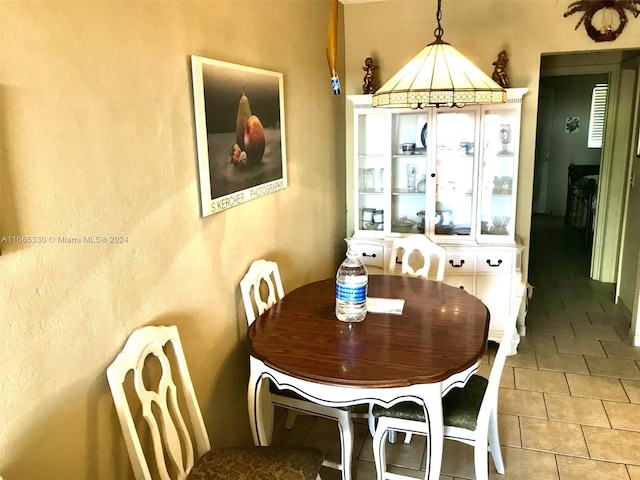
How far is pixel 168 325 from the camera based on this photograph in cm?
182

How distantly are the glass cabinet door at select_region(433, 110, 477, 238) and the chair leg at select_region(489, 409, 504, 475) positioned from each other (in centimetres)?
158

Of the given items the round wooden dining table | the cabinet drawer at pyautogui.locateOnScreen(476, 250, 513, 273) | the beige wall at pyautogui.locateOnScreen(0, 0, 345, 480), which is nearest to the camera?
the beige wall at pyautogui.locateOnScreen(0, 0, 345, 480)

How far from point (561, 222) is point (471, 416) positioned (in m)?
6.93

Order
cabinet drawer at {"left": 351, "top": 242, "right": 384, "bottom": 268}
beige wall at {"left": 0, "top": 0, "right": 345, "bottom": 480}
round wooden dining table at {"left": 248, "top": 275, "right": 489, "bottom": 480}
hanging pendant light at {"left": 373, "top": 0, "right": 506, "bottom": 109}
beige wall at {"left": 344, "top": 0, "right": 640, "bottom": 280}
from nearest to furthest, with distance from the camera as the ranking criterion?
beige wall at {"left": 0, "top": 0, "right": 345, "bottom": 480}
round wooden dining table at {"left": 248, "top": 275, "right": 489, "bottom": 480}
hanging pendant light at {"left": 373, "top": 0, "right": 506, "bottom": 109}
beige wall at {"left": 344, "top": 0, "right": 640, "bottom": 280}
cabinet drawer at {"left": 351, "top": 242, "right": 384, "bottom": 268}

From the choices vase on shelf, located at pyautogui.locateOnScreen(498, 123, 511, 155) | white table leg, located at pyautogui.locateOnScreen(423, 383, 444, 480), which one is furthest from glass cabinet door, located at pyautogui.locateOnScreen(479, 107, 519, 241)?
white table leg, located at pyautogui.locateOnScreen(423, 383, 444, 480)

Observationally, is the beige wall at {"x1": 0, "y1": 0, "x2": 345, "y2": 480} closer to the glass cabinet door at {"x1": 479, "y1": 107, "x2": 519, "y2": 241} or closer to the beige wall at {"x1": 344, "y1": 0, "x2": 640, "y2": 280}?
the beige wall at {"x1": 344, "y1": 0, "x2": 640, "y2": 280}

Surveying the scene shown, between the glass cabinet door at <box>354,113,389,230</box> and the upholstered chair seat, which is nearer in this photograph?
the upholstered chair seat

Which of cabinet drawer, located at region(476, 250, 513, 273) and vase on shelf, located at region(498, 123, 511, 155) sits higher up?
vase on shelf, located at region(498, 123, 511, 155)

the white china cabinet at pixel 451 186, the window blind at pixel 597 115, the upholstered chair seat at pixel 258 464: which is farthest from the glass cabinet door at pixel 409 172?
the window blind at pixel 597 115

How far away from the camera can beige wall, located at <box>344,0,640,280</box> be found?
11.2 ft

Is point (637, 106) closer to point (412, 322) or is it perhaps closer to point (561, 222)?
point (412, 322)

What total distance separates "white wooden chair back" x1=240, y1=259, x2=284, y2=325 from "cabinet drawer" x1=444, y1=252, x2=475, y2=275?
1449 millimetres

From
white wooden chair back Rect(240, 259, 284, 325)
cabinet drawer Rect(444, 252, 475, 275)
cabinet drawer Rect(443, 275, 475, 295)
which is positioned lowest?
cabinet drawer Rect(443, 275, 475, 295)

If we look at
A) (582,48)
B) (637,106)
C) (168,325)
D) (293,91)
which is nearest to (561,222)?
(637,106)
